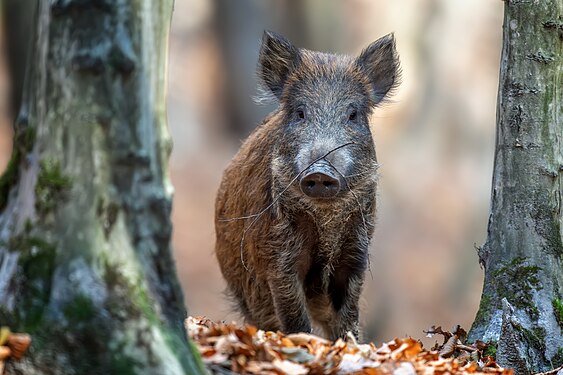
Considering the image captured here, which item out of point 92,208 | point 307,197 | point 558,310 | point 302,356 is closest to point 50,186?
point 92,208

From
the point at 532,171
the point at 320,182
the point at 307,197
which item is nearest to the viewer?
the point at 532,171

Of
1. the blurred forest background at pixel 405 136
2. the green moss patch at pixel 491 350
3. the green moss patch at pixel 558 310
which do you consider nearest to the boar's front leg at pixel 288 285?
the green moss patch at pixel 491 350

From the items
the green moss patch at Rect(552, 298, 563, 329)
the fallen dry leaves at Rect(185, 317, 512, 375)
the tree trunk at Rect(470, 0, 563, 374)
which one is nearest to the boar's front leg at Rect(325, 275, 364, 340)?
the tree trunk at Rect(470, 0, 563, 374)

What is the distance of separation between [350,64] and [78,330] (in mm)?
4477

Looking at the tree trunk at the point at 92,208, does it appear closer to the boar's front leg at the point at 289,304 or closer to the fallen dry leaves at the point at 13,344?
the fallen dry leaves at the point at 13,344

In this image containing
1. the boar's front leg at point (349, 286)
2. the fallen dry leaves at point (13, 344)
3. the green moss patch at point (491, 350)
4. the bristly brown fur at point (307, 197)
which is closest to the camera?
the fallen dry leaves at point (13, 344)

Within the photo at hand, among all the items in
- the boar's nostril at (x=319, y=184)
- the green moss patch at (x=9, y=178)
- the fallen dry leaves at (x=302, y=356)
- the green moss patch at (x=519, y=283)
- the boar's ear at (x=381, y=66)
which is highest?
the boar's ear at (x=381, y=66)

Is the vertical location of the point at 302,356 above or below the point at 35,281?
below

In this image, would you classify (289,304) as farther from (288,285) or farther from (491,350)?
(491,350)

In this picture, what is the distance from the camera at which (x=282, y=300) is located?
7547 mm

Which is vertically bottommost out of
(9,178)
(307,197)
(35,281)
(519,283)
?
(35,281)

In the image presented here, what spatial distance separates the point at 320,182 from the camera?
681 centimetres

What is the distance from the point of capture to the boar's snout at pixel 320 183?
680 centimetres

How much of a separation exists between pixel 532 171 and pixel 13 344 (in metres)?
3.74
